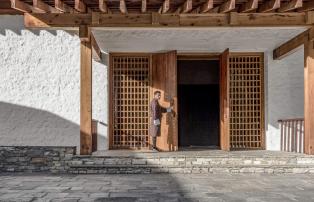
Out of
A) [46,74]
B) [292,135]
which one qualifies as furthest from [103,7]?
[292,135]

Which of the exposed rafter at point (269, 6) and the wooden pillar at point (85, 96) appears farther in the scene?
the wooden pillar at point (85, 96)

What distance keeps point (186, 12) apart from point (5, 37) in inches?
175

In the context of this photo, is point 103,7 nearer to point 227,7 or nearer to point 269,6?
point 227,7

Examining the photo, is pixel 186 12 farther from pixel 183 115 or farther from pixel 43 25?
pixel 183 115

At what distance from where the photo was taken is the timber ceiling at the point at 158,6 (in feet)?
24.3

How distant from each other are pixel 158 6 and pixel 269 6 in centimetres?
212

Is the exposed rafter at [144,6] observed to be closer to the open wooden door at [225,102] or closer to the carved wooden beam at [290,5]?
the carved wooden beam at [290,5]

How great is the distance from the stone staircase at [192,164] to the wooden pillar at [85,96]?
32cm

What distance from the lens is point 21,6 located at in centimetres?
765

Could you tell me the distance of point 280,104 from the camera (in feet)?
34.5

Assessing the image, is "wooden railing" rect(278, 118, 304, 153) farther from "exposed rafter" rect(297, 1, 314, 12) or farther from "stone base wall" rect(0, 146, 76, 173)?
"stone base wall" rect(0, 146, 76, 173)

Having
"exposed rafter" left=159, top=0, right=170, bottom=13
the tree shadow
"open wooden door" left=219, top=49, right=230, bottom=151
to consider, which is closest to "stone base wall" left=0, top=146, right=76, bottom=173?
the tree shadow

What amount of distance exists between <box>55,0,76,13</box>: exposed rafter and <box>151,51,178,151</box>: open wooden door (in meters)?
2.94

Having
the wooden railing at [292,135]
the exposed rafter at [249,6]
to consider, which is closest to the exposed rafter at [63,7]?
the exposed rafter at [249,6]
